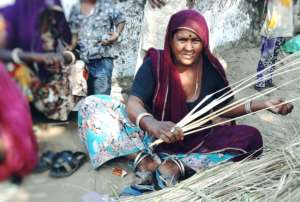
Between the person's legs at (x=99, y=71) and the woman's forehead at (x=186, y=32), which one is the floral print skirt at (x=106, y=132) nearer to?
the person's legs at (x=99, y=71)

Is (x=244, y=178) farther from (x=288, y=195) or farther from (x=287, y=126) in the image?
(x=287, y=126)

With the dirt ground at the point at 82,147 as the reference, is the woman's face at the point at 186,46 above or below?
above

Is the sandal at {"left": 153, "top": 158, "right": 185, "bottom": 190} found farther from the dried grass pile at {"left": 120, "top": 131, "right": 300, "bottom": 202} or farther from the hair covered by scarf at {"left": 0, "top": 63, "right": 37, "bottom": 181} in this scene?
the hair covered by scarf at {"left": 0, "top": 63, "right": 37, "bottom": 181}

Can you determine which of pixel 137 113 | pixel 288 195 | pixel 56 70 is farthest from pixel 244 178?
pixel 56 70

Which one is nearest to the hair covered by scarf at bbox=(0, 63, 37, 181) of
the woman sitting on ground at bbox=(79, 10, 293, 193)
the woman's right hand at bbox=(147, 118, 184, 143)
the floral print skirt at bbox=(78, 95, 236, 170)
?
the woman's right hand at bbox=(147, 118, 184, 143)

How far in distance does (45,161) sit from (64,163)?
0.38 meters

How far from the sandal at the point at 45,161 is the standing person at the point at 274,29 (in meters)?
2.55

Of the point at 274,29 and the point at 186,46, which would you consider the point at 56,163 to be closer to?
the point at 186,46

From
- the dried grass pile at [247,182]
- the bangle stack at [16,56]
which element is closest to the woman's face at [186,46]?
the dried grass pile at [247,182]

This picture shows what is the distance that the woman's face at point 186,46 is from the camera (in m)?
2.32

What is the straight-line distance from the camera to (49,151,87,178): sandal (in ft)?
4.87

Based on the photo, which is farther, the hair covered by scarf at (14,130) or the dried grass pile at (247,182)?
the dried grass pile at (247,182)

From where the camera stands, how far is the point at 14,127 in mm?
1041

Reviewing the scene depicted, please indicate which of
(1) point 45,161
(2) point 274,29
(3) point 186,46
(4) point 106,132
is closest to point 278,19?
(2) point 274,29
